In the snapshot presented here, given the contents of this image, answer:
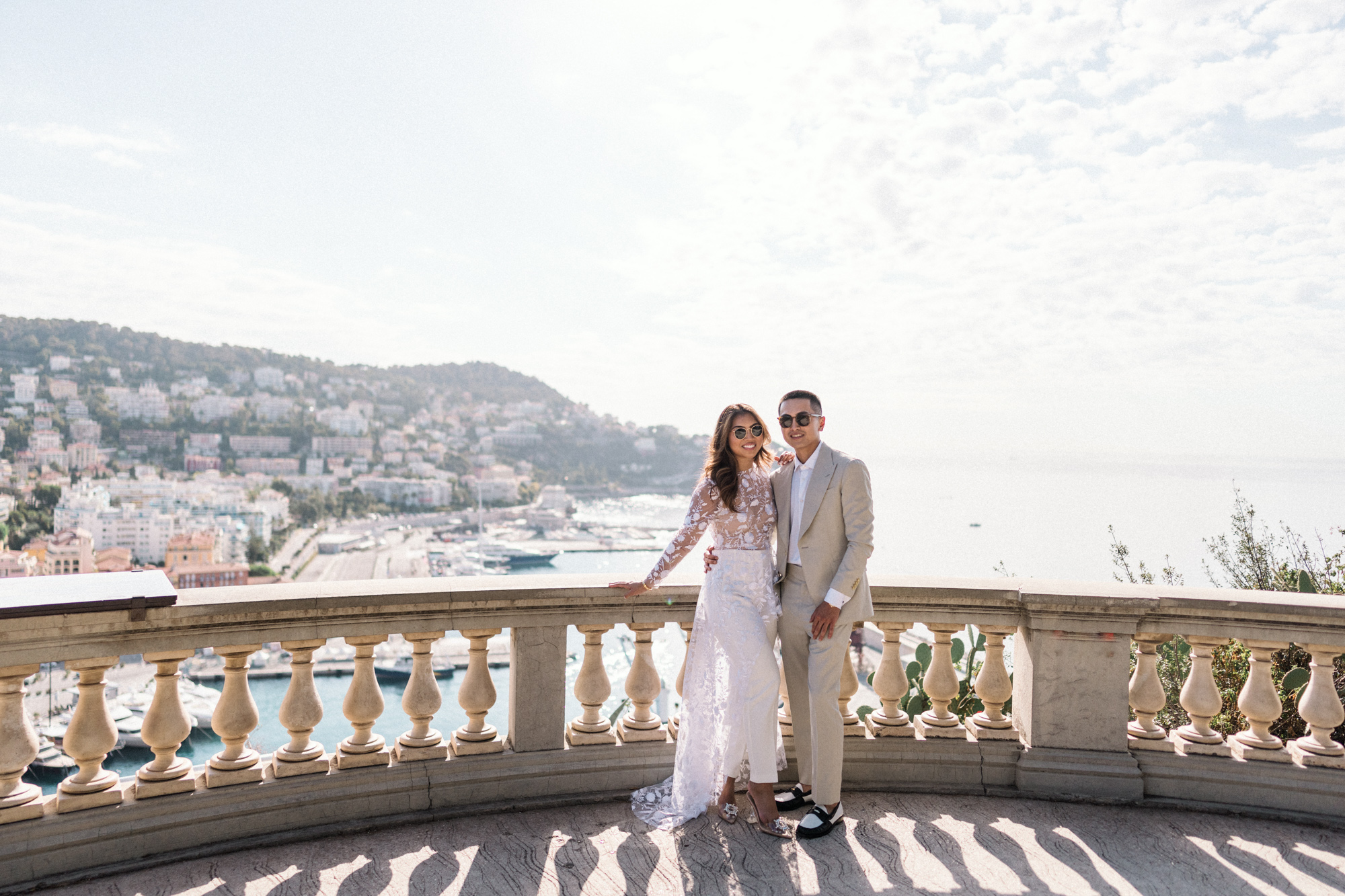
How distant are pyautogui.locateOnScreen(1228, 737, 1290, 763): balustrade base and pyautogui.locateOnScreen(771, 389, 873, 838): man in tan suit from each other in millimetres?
1889

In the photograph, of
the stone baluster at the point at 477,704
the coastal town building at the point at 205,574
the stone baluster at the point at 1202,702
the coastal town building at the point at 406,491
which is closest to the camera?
the stone baluster at the point at 477,704

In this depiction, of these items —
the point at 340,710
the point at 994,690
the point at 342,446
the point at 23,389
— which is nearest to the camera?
the point at 994,690

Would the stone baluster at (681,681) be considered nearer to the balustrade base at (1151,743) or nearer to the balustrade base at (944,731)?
the balustrade base at (944,731)

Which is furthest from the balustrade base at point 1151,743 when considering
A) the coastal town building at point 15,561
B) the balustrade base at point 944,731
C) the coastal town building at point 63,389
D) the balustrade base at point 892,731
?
the coastal town building at point 63,389

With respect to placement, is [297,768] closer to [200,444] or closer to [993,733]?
[993,733]

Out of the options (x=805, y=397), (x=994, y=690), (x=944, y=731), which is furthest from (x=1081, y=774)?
(x=805, y=397)

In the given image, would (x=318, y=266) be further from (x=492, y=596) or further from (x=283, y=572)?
(x=492, y=596)

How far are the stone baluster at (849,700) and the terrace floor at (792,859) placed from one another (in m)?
0.38

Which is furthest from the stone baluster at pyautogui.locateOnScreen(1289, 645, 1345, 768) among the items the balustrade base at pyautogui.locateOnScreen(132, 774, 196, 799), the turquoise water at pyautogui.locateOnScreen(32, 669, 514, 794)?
the turquoise water at pyautogui.locateOnScreen(32, 669, 514, 794)

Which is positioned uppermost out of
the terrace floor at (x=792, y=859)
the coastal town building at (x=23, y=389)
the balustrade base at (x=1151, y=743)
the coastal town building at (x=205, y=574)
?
the coastal town building at (x=23, y=389)

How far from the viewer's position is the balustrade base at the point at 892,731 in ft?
12.2

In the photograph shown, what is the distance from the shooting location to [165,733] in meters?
2.88

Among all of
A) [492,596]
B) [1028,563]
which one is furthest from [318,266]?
[492,596]

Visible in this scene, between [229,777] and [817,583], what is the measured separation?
251cm
